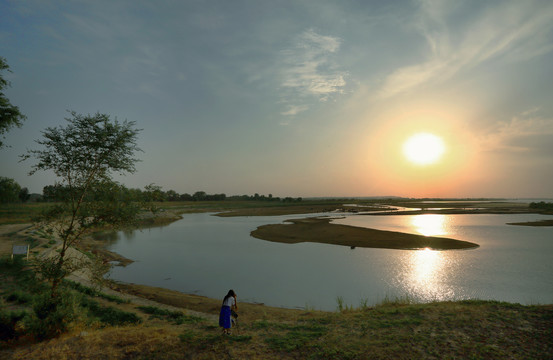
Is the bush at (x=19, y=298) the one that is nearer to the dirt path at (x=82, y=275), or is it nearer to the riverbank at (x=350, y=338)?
the dirt path at (x=82, y=275)

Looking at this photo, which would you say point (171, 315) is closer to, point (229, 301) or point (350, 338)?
point (229, 301)

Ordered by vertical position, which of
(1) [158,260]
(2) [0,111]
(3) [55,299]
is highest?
(2) [0,111]

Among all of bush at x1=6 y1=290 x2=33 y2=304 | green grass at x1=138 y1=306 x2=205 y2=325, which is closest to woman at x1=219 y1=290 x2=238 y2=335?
green grass at x1=138 y1=306 x2=205 y2=325

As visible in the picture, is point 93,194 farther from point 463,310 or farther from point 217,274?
point 463,310

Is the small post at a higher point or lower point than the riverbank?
higher

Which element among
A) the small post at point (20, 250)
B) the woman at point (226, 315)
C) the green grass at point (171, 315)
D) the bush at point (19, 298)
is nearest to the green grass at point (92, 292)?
the bush at point (19, 298)

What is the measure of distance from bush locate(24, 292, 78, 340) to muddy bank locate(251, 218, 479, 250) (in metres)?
30.6

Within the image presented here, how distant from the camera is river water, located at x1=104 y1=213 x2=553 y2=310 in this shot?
58.9 feet

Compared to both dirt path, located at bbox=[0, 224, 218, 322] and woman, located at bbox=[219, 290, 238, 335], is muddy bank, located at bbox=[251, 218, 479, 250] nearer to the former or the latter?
dirt path, located at bbox=[0, 224, 218, 322]

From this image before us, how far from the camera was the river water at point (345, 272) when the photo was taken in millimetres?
17953

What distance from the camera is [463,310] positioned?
38.8 feet

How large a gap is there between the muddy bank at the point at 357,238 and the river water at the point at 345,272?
7.56 feet

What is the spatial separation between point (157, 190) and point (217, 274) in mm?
14297

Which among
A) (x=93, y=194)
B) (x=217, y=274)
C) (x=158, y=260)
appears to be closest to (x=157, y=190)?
(x=93, y=194)
